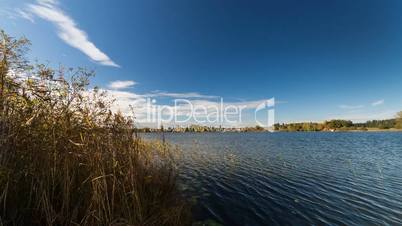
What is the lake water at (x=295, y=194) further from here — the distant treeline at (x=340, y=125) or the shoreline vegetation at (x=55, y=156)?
the distant treeline at (x=340, y=125)

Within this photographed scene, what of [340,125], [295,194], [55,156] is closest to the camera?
[55,156]

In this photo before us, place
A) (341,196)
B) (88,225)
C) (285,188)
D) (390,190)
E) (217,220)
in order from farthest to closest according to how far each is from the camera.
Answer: (285,188) → (390,190) → (341,196) → (217,220) → (88,225)

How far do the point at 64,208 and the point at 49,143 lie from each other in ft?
4.44

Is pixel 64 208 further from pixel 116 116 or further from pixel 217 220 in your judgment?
pixel 217 220

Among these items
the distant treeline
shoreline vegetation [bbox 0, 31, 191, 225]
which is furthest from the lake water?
the distant treeline

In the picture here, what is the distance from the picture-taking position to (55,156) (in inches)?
157

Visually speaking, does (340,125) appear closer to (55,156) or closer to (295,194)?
(295,194)

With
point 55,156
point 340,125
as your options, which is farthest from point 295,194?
point 340,125

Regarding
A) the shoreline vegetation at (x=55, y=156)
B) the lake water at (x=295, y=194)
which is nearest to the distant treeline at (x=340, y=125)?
the lake water at (x=295, y=194)

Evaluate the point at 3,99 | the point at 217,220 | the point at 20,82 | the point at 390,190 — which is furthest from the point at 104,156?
the point at 390,190

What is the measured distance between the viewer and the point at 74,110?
4957mm

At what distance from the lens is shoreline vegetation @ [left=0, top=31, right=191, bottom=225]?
3.64m

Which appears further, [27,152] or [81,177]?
[81,177]

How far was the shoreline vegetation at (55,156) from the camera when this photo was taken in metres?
3.64
